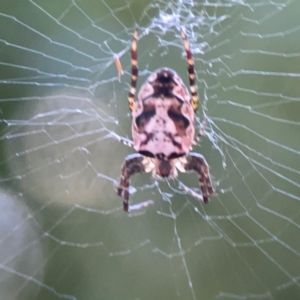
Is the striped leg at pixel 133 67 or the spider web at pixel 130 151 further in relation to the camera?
the spider web at pixel 130 151

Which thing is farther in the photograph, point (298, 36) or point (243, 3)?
point (298, 36)

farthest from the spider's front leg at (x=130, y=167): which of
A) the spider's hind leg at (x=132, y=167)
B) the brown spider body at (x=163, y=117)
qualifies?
the brown spider body at (x=163, y=117)

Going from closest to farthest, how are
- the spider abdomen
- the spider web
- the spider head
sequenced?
the spider abdomen → the spider head → the spider web

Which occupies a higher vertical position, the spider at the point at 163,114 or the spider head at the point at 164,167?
the spider at the point at 163,114

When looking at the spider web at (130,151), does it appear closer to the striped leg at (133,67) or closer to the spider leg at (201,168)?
the spider leg at (201,168)

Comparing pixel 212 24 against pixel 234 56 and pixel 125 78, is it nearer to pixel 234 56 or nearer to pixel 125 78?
pixel 234 56

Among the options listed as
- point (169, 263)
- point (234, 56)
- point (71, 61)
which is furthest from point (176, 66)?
point (169, 263)

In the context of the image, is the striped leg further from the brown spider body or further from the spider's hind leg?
the spider's hind leg

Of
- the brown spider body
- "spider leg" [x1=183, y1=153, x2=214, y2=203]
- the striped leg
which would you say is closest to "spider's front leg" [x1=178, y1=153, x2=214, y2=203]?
"spider leg" [x1=183, y1=153, x2=214, y2=203]
